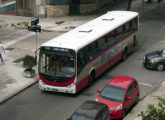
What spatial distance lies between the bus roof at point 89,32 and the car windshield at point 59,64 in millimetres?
552

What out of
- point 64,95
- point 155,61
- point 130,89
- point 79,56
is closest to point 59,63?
point 79,56

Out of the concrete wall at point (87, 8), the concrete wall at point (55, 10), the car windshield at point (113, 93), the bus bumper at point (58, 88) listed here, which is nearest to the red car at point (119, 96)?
the car windshield at point (113, 93)

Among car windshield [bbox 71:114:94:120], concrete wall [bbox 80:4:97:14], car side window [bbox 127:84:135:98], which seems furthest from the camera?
concrete wall [bbox 80:4:97:14]

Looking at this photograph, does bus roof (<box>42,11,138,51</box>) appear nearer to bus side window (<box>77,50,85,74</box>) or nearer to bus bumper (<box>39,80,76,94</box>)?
bus side window (<box>77,50,85,74</box>)

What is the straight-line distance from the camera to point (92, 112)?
16.5m

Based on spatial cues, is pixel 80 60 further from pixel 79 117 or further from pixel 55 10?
pixel 55 10

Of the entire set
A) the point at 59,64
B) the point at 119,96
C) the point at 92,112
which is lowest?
the point at 119,96

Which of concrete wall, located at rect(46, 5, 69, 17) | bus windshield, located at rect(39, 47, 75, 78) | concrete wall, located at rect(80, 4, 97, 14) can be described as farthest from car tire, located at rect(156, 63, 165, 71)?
concrete wall, located at rect(80, 4, 97, 14)

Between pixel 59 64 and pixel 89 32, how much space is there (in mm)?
3764

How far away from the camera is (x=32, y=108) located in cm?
2056

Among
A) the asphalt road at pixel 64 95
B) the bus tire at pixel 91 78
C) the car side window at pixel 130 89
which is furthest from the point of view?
the bus tire at pixel 91 78

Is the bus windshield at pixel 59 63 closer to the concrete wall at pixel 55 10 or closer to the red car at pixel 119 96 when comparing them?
the red car at pixel 119 96

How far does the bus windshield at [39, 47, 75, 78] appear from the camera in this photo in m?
21.3

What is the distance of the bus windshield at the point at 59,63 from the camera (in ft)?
69.9
